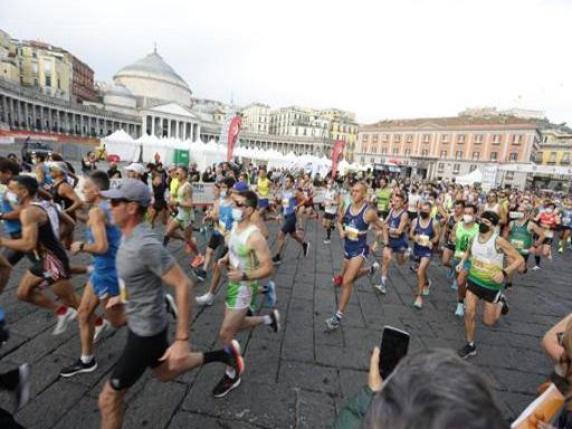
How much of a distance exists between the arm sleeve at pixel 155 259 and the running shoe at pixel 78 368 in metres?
1.61

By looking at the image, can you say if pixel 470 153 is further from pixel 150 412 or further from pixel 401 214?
pixel 150 412

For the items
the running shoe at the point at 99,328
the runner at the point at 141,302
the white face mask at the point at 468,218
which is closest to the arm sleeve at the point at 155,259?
the runner at the point at 141,302

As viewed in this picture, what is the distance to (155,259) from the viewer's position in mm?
2053

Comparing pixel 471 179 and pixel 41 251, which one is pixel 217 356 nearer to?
pixel 41 251

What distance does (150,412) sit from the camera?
2.54 meters

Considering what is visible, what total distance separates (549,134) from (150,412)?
94613 millimetres

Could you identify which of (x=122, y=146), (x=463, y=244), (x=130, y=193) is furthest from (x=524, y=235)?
(x=122, y=146)

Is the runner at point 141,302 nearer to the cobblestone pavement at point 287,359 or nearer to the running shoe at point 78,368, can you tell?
the cobblestone pavement at point 287,359

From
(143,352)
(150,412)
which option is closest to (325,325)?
(150,412)

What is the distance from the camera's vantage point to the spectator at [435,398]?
0.67 meters

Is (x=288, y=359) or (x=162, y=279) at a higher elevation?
(x=162, y=279)

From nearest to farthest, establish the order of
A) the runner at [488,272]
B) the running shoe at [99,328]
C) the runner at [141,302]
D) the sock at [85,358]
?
the runner at [141,302] → the sock at [85,358] → the running shoe at [99,328] → the runner at [488,272]

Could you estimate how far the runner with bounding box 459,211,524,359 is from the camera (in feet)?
12.3

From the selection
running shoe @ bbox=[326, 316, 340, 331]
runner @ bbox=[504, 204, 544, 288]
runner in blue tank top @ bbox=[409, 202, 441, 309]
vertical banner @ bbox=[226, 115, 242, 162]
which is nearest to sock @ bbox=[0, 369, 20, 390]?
running shoe @ bbox=[326, 316, 340, 331]
